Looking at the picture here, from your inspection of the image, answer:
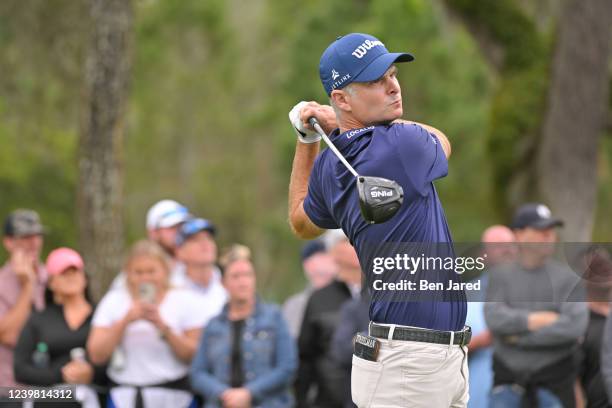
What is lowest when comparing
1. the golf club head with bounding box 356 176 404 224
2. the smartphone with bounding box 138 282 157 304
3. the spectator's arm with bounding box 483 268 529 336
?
the spectator's arm with bounding box 483 268 529 336

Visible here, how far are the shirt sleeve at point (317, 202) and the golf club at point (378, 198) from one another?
0.52 meters

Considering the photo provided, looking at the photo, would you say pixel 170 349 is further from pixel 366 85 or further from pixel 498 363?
pixel 366 85

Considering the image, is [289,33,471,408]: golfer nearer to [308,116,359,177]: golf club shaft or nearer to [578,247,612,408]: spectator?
[308,116,359,177]: golf club shaft

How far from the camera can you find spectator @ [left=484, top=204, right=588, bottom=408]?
7.18m

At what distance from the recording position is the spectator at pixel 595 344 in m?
7.21

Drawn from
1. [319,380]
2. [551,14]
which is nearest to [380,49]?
[319,380]

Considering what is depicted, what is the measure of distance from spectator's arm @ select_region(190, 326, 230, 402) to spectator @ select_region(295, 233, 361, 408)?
0.84 meters

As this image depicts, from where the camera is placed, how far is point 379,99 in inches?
180

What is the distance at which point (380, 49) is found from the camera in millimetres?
4566

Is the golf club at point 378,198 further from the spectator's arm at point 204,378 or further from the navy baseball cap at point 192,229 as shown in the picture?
the navy baseball cap at point 192,229

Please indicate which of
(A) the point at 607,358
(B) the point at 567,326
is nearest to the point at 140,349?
(B) the point at 567,326

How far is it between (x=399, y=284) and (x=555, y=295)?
3133 mm

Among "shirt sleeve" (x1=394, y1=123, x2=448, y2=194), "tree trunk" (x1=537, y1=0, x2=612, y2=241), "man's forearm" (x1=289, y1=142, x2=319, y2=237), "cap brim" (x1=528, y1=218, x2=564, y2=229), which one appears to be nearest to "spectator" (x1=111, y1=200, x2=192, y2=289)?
"cap brim" (x1=528, y1=218, x2=564, y2=229)

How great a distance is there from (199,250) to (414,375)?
417 cm
